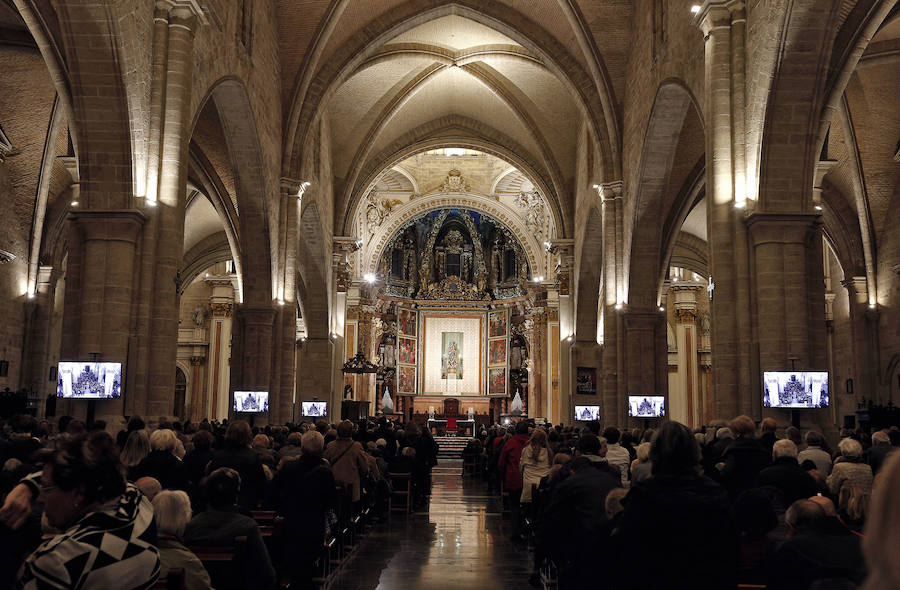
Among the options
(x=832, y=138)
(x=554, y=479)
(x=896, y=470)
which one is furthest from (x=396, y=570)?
(x=832, y=138)

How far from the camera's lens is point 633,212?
18.4 meters

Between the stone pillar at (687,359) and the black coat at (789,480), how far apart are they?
24.2 metres

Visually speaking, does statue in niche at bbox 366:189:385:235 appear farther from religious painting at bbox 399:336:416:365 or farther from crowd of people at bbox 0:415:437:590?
crowd of people at bbox 0:415:437:590

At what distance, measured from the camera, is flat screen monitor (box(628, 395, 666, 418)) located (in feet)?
56.6

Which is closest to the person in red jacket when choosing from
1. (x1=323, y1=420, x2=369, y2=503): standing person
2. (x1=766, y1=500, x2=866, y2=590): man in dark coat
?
(x1=323, y1=420, x2=369, y2=503): standing person

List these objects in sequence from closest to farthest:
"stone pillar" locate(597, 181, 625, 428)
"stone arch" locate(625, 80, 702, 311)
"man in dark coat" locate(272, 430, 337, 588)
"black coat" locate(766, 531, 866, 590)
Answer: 1. "black coat" locate(766, 531, 866, 590)
2. "man in dark coat" locate(272, 430, 337, 588)
3. "stone arch" locate(625, 80, 702, 311)
4. "stone pillar" locate(597, 181, 625, 428)

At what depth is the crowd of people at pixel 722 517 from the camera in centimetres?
319

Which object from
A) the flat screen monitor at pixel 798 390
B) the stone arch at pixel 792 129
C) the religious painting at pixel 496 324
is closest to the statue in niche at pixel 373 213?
the religious painting at pixel 496 324

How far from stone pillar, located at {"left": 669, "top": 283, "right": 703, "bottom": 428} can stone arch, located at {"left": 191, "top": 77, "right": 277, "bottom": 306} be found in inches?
643

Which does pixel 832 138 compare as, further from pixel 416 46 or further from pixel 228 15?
pixel 228 15

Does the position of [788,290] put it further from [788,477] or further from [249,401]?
[249,401]

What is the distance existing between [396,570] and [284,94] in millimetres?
13996

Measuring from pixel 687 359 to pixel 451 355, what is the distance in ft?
49.1

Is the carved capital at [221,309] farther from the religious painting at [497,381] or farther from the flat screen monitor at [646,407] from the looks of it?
the flat screen monitor at [646,407]
